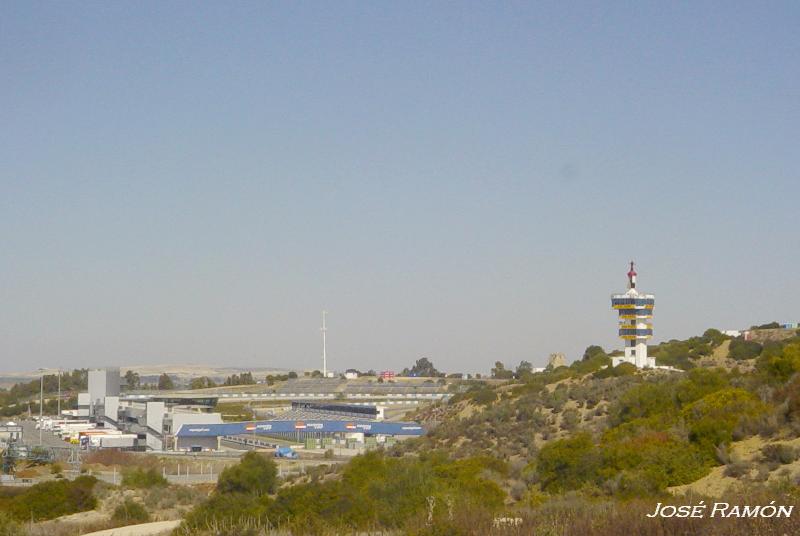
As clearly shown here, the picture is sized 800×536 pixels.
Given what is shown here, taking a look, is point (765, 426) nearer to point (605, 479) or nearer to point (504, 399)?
point (605, 479)

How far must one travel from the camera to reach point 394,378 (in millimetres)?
161000

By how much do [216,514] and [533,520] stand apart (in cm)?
969

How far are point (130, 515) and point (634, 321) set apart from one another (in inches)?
1914

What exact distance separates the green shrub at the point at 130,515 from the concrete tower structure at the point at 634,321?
45.8 metres

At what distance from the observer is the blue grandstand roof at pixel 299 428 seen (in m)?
79.8

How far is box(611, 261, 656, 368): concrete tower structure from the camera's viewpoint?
2884 inches

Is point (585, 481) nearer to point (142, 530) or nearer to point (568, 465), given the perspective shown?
point (568, 465)

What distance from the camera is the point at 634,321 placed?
7381 cm

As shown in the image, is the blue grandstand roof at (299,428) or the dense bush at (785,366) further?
the blue grandstand roof at (299,428)

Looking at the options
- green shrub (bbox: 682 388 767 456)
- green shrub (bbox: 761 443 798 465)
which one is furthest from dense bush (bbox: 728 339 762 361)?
green shrub (bbox: 761 443 798 465)

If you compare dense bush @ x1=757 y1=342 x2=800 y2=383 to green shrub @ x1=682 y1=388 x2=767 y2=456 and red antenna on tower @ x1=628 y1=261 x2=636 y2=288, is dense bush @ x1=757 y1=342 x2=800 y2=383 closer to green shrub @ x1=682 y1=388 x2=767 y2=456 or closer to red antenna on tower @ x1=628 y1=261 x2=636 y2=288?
green shrub @ x1=682 y1=388 x2=767 y2=456

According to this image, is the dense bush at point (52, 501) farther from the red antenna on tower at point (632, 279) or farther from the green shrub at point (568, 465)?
the red antenna on tower at point (632, 279)

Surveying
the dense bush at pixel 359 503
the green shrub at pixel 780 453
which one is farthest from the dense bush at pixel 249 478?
the green shrub at pixel 780 453

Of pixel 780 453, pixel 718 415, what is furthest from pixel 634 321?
pixel 780 453
